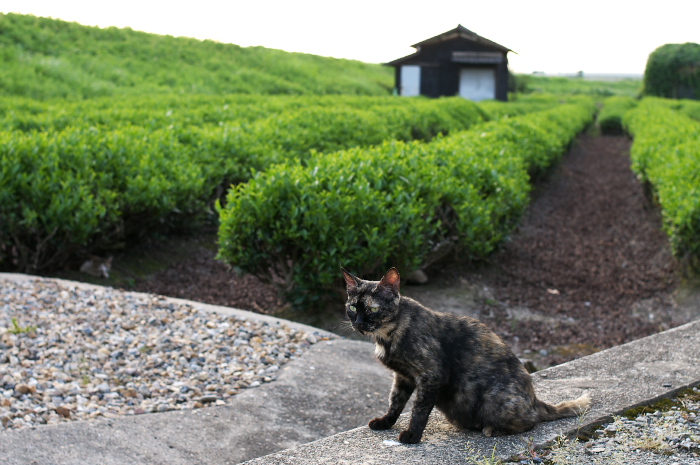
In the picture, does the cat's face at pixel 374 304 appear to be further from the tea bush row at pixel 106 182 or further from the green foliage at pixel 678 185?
the green foliage at pixel 678 185

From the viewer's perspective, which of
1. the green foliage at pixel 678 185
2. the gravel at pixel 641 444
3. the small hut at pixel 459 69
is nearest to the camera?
the gravel at pixel 641 444

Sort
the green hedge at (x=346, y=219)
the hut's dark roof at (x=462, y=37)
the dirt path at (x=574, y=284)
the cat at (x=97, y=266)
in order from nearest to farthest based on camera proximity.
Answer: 1. the green hedge at (x=346, y=219)
2. the dirt path at (x=574, y=284)
3. the cat at (x=97, y=266)
4. the hut's dark roof at (x=462, y=37)

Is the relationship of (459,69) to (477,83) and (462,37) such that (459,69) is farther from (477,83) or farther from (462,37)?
(462,37)

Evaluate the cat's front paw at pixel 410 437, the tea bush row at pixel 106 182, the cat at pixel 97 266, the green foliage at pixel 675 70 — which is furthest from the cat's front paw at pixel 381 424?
the green foliage at pixel 675 70

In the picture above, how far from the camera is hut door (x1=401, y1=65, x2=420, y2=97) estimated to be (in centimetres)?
4106

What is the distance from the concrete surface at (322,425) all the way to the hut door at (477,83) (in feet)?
120

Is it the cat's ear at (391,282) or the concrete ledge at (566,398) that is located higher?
the cat's ear at (391,282)

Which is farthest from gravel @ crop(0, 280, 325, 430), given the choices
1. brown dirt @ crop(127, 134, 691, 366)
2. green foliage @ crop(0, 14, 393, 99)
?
green foliage @ crop(0, 14, 393, 99)

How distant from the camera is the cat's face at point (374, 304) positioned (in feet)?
11.3

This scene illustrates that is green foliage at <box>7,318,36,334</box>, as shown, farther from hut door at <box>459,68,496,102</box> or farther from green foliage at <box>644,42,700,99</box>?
green foliage at <box>644,42,700,99</box>

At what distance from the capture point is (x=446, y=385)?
355 centimetres

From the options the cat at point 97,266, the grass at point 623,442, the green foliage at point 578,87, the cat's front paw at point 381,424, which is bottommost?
the cat at point 97,266

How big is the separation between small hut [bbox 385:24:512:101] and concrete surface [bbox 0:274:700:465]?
1424 inches

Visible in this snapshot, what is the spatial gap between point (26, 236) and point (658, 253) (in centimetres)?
957
